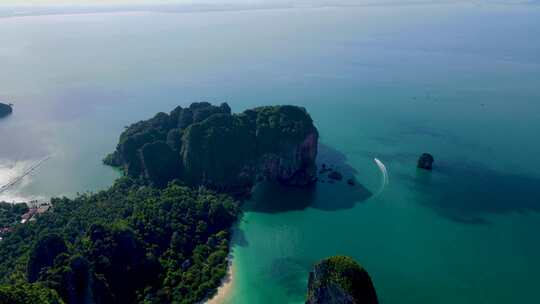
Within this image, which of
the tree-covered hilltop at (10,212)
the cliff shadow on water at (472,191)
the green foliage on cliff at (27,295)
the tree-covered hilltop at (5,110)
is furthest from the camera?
the tree-covered hilltop at (5,110)

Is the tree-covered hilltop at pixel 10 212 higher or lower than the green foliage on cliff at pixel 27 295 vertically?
lower

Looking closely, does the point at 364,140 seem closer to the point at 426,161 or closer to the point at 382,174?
the point at 382,174

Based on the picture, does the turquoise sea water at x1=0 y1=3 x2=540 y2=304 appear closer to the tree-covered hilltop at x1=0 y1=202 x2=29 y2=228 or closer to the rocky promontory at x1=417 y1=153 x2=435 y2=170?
the rocky promontory at x1=417 y1=153 x2=435 y2=170

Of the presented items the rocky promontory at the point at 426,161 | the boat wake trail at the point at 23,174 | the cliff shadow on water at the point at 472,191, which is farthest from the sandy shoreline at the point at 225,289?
the boat wake trail at the point at 23,174

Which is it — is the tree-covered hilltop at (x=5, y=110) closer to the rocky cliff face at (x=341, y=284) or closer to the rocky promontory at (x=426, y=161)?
the rocky promontory at (x=426, y=161)

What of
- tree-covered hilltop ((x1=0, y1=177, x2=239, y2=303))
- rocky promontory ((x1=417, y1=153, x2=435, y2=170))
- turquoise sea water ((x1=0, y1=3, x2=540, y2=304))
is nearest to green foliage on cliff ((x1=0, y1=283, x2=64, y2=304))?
tree-covered hilltop ((x1=0, y1=177, x2=239, y2=303))

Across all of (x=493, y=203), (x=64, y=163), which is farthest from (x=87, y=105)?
(x=493, y=203)

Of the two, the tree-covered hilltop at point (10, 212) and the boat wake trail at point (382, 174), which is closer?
the tree-covered hilltop at point (10, 212)
